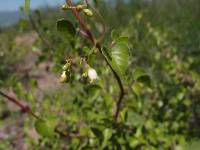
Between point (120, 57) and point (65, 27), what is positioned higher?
point (65, 27)

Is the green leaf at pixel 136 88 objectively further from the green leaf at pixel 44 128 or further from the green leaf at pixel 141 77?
the green leaf at pixel 44 128

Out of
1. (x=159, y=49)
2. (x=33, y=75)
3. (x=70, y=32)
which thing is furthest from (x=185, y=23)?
(x=70, y=32)

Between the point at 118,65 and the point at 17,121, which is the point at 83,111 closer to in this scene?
the point at 118,65

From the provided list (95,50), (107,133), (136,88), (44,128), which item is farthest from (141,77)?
(95,50)

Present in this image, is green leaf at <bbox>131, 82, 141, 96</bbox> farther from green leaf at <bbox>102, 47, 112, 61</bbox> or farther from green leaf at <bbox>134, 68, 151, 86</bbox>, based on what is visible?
green leaf at <bbox>102, 47, 112, 61</bbox>

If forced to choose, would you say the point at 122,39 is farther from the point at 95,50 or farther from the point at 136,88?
the point at 136,88

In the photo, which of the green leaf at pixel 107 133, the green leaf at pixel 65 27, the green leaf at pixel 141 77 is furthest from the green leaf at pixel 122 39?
the green leaf at pixel 107 133

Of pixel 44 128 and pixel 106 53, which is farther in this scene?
pixel 44 128
